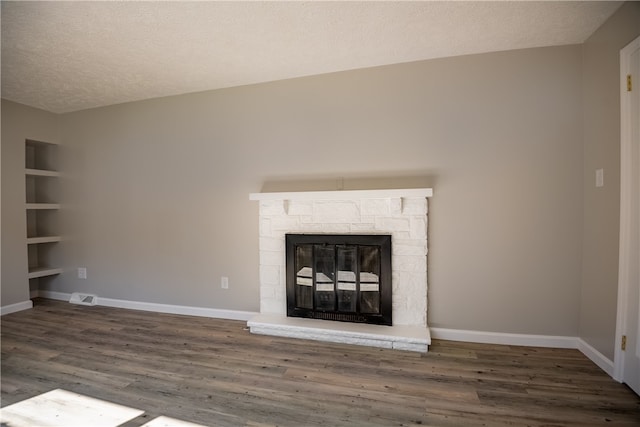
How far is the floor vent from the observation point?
11.9 ft

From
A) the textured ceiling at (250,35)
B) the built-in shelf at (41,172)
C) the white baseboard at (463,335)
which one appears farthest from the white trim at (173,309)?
the textured ceiling at (250,35)

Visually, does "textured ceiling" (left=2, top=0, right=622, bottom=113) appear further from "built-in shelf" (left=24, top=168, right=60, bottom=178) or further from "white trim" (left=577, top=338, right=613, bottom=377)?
"white trim" (left=577, top=338, right=613, bottom=377)

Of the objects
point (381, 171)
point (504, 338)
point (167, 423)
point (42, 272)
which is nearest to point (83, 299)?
point (42, 272)

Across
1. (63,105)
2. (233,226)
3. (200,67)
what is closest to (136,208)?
(233,226)

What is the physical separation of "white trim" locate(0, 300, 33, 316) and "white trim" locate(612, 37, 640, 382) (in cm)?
565

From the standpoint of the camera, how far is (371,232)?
103 inches

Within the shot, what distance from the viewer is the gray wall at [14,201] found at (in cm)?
331

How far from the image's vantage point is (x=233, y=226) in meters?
3.07

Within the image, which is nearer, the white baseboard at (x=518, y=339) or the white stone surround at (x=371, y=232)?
the white baseboard at (x=518, y=339)

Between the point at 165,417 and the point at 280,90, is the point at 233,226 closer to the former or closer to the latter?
the point at 280,90

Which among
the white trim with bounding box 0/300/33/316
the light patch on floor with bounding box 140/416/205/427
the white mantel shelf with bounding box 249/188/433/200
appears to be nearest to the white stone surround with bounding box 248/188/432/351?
the white mantel shelf with bounding box 249/188/433/200

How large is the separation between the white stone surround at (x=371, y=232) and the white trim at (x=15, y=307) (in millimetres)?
2934

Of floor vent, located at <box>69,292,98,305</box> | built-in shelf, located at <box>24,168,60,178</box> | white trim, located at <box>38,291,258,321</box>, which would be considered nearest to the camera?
white trim, located at <box>38,291,258,321</box>

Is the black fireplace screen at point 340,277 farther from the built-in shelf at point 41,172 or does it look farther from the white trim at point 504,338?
the built-in shelf at point 41,172
